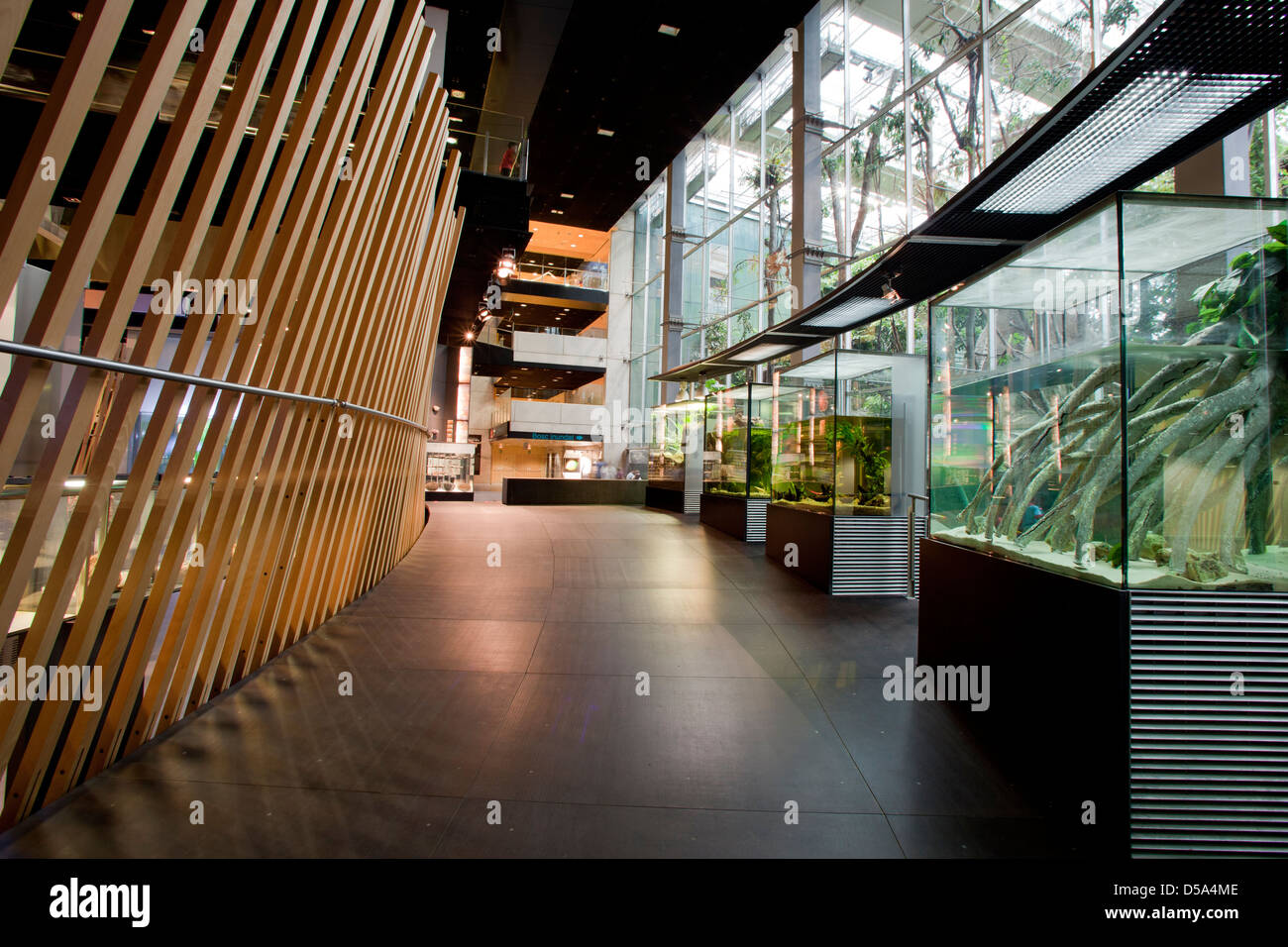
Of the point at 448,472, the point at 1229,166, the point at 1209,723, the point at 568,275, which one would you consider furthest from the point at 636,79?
the point at 568,275

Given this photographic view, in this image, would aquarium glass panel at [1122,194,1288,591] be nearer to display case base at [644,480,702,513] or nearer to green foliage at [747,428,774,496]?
green foliage at [747,428,774,496]

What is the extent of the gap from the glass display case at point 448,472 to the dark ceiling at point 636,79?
7032mm

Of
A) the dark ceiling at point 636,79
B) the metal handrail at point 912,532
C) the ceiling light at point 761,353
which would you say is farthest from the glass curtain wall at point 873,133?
the metal handrail at point 912,532

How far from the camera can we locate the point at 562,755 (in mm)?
2988

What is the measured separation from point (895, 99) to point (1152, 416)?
361 inches

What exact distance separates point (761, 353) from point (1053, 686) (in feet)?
26.2

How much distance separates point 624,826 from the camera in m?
2.44

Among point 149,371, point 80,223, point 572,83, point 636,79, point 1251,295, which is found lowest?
point 149,371

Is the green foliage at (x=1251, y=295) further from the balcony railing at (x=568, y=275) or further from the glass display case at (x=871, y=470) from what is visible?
the balcony railing at (x=568, y=275)

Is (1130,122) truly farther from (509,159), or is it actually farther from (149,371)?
(509,159)

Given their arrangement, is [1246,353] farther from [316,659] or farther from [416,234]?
[416,234]

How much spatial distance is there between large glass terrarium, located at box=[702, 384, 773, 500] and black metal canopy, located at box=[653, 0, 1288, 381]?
568cm

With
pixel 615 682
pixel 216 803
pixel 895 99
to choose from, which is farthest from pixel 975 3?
pixel 216 803

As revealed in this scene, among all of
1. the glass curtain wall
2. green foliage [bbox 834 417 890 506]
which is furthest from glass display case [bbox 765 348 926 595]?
the glass curtain wall
